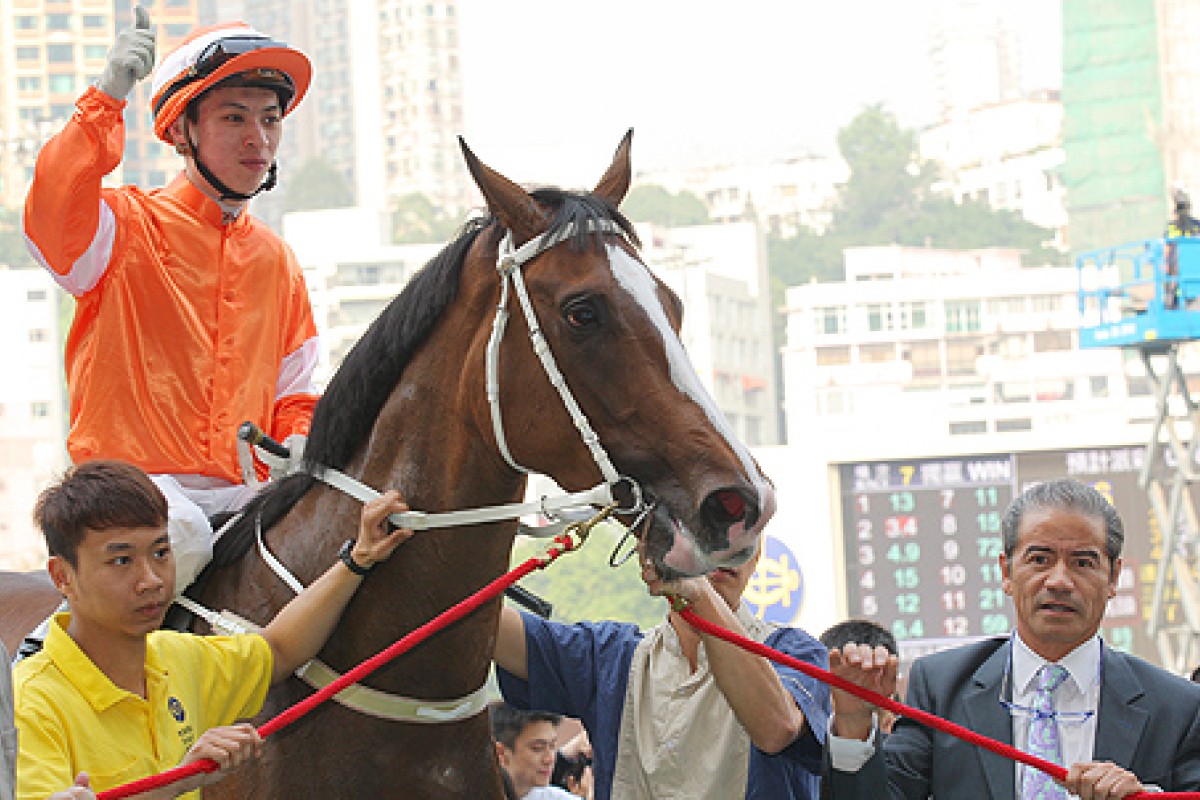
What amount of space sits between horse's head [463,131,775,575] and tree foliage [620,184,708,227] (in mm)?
69805

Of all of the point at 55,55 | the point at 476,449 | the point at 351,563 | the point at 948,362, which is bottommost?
the point at 351,563

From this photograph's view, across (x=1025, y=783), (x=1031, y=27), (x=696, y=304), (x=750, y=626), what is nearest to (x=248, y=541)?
(x=750, y=626)

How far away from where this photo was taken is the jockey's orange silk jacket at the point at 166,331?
10.6ft

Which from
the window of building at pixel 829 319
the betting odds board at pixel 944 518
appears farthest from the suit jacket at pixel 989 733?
the window of building at pixel 829 319

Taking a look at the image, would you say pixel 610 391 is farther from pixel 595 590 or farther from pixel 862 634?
pixel 595 590

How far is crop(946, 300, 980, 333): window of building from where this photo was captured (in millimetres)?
56844

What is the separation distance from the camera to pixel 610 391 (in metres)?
2.63

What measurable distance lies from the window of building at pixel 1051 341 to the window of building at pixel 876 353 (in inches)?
171

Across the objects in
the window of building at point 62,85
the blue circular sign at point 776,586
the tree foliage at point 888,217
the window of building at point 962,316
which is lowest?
the blue circular sign at point 776,586

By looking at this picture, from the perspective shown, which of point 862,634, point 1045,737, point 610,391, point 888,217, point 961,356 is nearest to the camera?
point 610,391

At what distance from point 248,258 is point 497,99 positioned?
83.0 m

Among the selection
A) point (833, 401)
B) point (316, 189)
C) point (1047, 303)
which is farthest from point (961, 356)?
point (316, 189)

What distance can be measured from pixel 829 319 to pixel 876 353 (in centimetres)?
189

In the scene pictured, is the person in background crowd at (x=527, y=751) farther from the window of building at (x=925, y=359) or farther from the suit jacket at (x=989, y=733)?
the window of building at (x=925, y=359)
